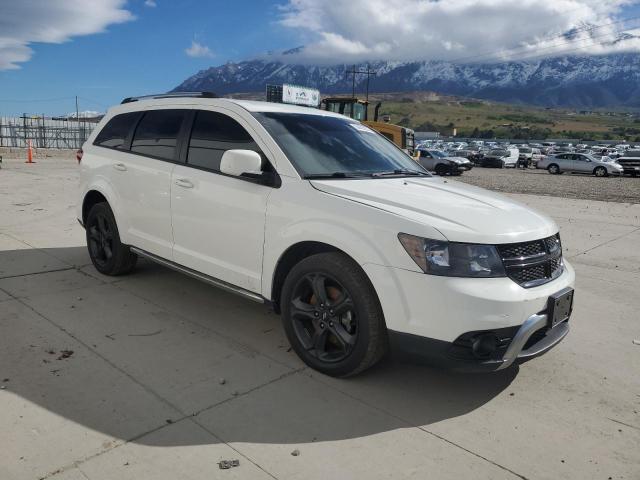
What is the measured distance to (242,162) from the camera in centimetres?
358

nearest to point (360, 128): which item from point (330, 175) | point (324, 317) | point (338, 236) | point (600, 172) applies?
point (330, 175)

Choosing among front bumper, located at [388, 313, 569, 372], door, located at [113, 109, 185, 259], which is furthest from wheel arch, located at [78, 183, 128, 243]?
front bumper, located at [388, 313, 569, 372]

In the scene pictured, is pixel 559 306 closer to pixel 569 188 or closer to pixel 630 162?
pixel 569 188

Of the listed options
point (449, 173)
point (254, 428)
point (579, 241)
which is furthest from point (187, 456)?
point (449, 173)

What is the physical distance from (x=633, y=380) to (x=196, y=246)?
339 cm

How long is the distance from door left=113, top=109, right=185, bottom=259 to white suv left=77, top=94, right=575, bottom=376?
17mm

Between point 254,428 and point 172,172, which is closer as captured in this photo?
point 254,428

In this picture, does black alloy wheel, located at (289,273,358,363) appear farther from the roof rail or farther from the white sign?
the white sign

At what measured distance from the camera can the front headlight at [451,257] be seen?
299 centimetres

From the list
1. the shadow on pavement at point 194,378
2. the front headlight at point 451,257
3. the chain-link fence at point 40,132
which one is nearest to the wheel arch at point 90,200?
the shadow on pavement at point 194,378

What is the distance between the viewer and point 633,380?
12.3 ft

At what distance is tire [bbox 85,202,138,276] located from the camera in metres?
5.27

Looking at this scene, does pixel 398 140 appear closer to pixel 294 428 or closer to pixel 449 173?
pixel 449 173

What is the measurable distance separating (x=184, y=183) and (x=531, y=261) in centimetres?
270
